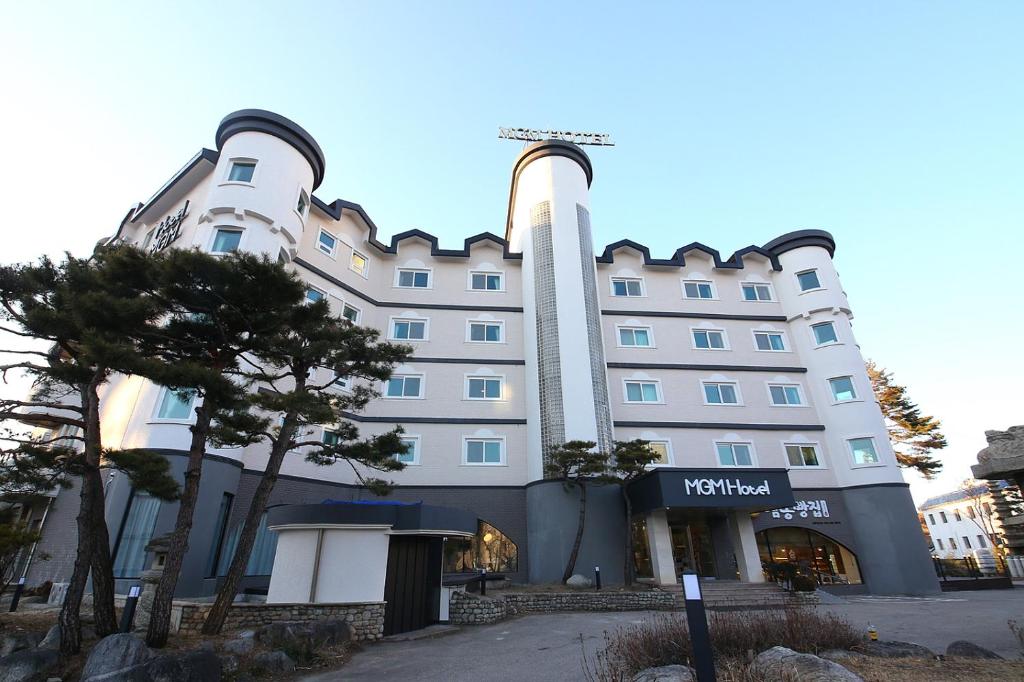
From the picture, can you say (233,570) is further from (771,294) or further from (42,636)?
(771,294)

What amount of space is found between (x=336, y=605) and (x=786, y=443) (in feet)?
74.8

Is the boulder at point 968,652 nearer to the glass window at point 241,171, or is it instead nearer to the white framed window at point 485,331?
the white framed window at point 485,331

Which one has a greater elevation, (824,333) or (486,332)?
(486,332)

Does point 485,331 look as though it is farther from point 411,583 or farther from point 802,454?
point 802,454

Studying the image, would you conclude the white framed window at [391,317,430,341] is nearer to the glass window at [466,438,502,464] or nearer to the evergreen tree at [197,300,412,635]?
the glass window at [466,438,502,464]

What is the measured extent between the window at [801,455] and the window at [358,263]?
24.3m

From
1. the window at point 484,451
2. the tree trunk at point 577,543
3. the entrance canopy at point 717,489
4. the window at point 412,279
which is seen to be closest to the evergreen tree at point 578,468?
the tree trunk at point 577,543

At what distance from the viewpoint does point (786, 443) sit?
25.9 metres

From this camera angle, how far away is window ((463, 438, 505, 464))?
24703mm

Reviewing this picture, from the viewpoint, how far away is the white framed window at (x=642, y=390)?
87.6 feet

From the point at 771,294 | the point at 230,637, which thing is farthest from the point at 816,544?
the point at 230,637

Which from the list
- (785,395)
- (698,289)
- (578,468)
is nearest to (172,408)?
(578,468)

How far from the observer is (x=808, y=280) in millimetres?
29172

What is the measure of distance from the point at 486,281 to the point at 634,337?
360 inches
